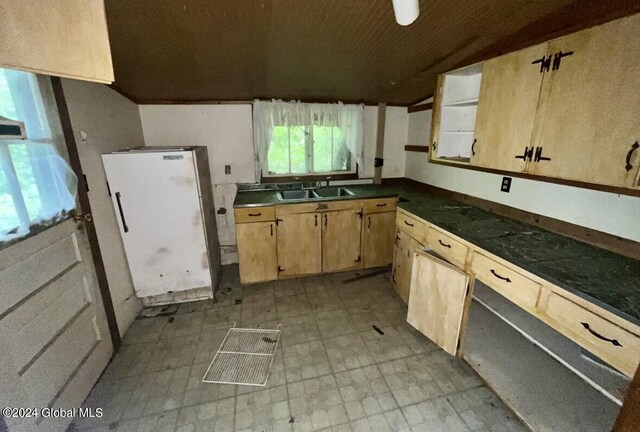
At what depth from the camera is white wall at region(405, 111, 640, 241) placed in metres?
1.50

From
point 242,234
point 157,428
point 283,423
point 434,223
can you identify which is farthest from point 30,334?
point 434,223

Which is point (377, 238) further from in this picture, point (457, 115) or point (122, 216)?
point (122, 216)

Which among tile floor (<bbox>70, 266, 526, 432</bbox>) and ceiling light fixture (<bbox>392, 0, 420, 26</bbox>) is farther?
tile floor (<bbox>70, 266, 526, 432</bbox>)

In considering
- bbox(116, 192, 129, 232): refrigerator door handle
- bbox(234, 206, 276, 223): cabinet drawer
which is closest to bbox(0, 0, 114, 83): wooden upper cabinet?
bbox(116, 192, 129, 232): refrigerator door handle

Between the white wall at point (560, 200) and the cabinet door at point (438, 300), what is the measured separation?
78 centimetres

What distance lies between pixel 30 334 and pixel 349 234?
246 centimetres

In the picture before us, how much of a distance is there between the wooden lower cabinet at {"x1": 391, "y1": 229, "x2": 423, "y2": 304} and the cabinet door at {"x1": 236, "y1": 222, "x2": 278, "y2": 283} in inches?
49.0

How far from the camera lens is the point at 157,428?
1524 millimetres

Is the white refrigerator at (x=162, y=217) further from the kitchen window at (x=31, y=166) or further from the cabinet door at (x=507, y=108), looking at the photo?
the cabinet door at (x=507, y=108)

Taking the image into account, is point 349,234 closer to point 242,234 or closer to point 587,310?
point 242,234

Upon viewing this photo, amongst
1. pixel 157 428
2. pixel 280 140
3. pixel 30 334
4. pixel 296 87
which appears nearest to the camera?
pixel 30 334

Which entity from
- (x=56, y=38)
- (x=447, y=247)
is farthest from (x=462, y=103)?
(x=56, y=38)

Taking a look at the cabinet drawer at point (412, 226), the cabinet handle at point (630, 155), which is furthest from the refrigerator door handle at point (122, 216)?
the cabinet handle at point (630, 155)

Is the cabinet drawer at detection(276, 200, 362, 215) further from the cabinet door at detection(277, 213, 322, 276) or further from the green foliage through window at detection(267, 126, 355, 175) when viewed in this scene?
the green foliage through window at detection(267, 126, 355, 175)
